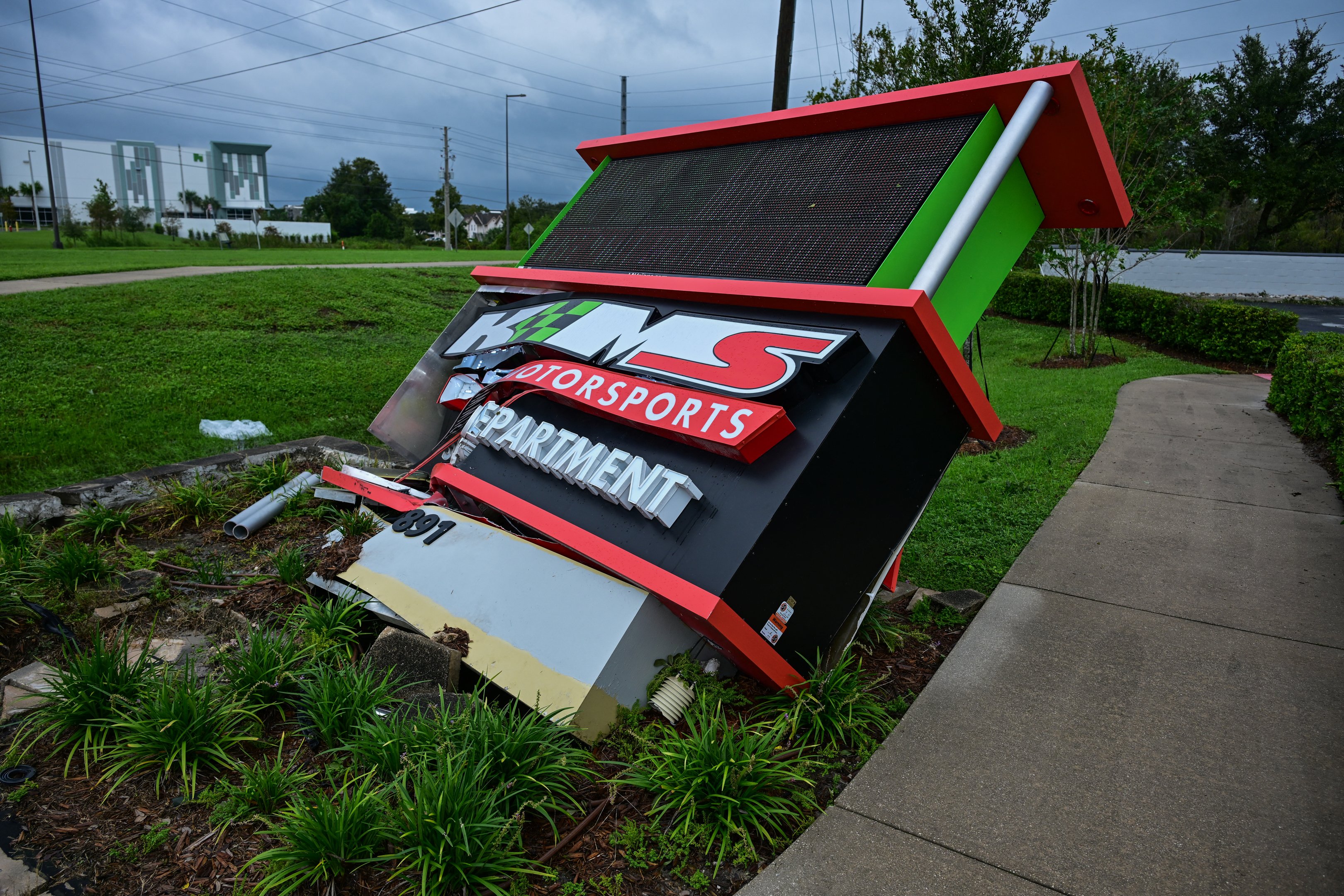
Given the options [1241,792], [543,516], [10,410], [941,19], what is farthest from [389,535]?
[941,19]

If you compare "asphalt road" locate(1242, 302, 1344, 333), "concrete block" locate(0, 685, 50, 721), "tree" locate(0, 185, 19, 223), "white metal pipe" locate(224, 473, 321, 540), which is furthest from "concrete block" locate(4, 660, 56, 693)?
"tree" locate(0, 185, 19, 223)

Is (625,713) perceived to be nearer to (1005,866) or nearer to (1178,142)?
(1005,866)

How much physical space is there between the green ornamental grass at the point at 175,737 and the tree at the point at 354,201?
73.8 meters

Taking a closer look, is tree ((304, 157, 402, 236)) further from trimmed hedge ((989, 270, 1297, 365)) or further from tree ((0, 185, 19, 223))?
trimmed hedge ((989, 270, 1297, 365))

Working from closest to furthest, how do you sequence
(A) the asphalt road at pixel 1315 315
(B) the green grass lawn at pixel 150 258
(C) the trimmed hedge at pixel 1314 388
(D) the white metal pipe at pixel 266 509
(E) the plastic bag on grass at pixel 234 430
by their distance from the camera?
(D) the white metal pipe at pixel 266 509 < (C) the trimmed hedge at pixel 1314 388 < (E) the plastic bag on grass at pixel 234 430 < (A) the asphalt road at pixel 1315 315 < (B) the green grass lawn at pixel 150 258

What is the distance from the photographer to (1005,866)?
8.36 ft

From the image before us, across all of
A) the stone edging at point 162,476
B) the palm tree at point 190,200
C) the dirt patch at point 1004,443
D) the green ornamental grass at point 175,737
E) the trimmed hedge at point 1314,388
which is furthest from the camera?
the palm tree at point 190,200

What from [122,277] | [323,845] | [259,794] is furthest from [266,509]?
[122,277]

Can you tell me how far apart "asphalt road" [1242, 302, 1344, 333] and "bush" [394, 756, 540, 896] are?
17430mm

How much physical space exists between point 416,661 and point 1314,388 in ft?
29.7

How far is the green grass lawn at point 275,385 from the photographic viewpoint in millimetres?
6184

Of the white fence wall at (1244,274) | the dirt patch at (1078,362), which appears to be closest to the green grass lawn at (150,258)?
the dirt patch at (1078,362)

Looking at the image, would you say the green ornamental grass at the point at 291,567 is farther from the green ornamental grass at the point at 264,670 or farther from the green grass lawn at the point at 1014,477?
the green grass lawn at the point at 1014,477

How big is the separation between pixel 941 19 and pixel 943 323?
10378 mm
